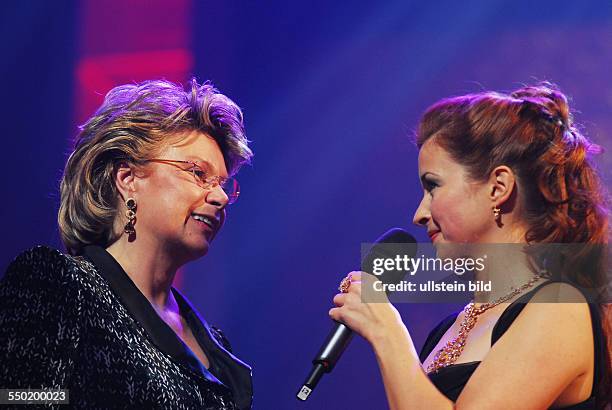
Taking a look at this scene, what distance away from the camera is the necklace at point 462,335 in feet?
5.53

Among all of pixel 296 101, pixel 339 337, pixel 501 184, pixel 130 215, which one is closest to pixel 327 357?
pixel 339 337

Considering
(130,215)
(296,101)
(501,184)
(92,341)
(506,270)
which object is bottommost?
(92,341)

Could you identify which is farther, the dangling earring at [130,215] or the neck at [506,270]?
the dangling earring at [130,215]

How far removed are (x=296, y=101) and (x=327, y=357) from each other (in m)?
1.46

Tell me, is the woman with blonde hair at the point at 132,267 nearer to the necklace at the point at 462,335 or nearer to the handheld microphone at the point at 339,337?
the handheld microphone at the point at 339,337

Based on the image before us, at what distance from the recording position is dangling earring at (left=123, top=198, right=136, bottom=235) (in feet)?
6.17

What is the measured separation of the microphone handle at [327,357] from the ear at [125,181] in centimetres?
66

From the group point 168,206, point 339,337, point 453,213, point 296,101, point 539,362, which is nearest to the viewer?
point 539,362

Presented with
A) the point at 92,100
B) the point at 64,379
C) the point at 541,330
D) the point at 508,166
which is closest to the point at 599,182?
the point at 508,166

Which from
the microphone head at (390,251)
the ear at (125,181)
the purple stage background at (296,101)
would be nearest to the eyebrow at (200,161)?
→ the ear at (125,181)

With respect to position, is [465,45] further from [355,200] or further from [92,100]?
[92,100]

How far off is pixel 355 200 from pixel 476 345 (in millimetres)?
1100

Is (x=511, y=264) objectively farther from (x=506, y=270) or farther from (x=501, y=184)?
(x=501, y=184)

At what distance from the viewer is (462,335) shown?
1775 millimetres
